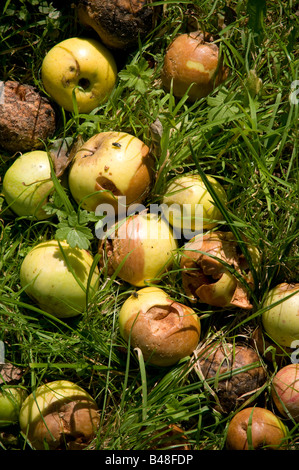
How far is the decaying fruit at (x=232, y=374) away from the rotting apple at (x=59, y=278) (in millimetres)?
724

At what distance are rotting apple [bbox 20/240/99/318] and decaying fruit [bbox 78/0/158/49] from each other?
1.24m

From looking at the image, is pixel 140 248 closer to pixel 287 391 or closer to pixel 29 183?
pixel 29 183

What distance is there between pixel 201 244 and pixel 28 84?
1504 millimetres

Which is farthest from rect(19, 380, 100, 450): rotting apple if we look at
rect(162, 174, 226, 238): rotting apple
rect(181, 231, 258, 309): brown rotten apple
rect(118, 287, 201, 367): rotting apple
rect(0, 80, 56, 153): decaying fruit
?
rect(0, 80, 56, 153): decaying fruit

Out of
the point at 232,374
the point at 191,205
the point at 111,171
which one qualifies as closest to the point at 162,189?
the point at 191,205

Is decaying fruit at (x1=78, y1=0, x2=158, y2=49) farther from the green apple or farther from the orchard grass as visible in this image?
the green apple

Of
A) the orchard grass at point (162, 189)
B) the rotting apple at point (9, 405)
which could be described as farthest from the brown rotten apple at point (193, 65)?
the rotting apple at point (9, 405)

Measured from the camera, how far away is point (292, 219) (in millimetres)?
2682

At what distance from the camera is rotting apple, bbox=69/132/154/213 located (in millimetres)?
2635

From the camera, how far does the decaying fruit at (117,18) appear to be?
2820 millimetres

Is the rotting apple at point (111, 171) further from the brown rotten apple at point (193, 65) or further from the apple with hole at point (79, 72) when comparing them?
the brown rotten apple at point (193, 65)
